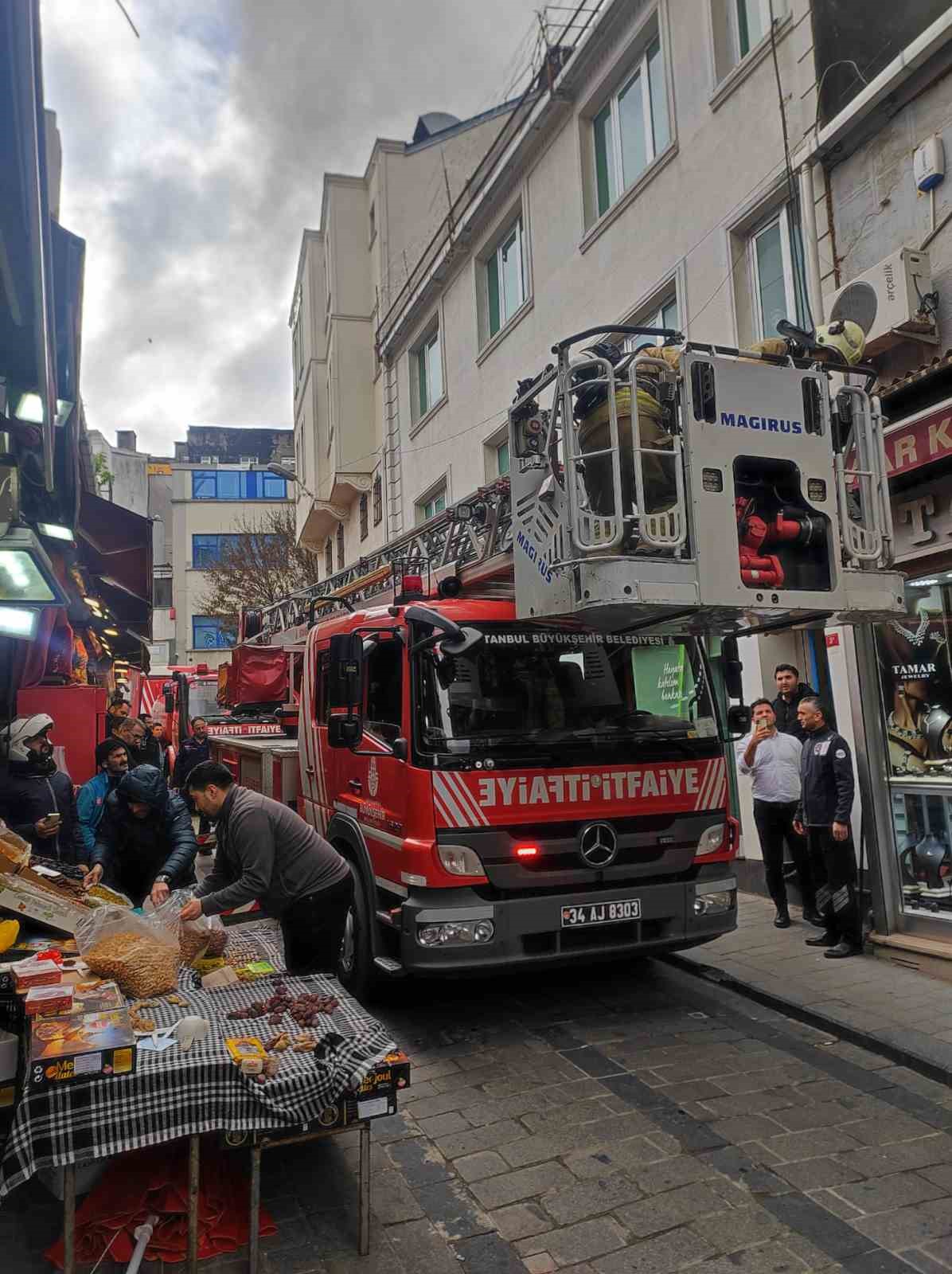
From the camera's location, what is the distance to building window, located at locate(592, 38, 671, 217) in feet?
35.2

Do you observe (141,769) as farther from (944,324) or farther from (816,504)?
(944,324)

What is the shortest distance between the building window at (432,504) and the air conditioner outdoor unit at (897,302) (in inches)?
405

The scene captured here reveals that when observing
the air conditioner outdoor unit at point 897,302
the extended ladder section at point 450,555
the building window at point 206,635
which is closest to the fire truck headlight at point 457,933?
the extended ladder section at point 450,555

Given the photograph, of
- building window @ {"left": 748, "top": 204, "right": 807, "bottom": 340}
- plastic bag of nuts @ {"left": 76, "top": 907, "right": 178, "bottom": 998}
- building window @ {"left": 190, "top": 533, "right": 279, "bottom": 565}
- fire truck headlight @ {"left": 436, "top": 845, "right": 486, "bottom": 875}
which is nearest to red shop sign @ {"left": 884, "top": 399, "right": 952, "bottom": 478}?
building window @ {"left": 748, "top": 204, "right": 807, "bottom": 340}

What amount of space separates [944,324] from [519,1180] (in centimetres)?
619

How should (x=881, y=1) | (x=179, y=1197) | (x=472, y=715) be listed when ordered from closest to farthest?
(x=179, y=1197), (x=472, y=715), (x=881, y=1)

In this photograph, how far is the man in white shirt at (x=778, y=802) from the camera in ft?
25.6

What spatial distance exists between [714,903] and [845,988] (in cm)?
130

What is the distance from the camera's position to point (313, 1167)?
385 cm

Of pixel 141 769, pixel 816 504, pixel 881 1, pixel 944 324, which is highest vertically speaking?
pixel 881 1

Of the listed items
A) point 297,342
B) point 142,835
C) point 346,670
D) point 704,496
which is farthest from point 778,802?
point 297,342

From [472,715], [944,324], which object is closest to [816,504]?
[472,715]

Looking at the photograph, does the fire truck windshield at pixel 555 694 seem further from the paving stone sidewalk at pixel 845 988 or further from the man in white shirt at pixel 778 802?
the man in white shirt at pixel 778 802

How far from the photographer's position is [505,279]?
1484 centimetres
